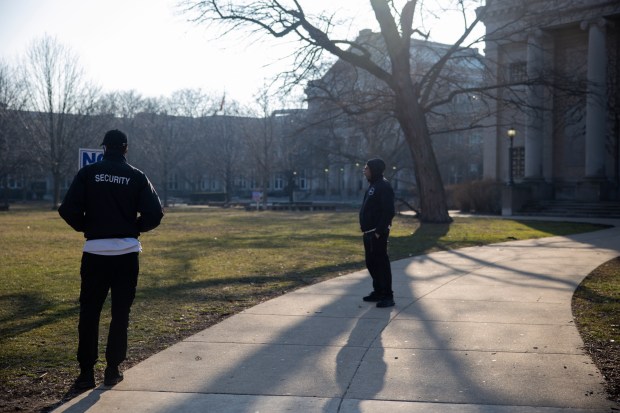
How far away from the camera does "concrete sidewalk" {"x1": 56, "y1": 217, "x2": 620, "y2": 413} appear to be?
17.6 ft

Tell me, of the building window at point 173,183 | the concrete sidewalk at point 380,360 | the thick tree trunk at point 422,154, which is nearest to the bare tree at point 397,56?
the thick tree trunk at point 422,154

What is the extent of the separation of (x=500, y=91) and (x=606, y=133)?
10.6 meters

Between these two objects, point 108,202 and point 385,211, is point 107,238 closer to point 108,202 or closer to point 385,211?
point 108,202

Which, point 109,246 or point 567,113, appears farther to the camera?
point 567,113

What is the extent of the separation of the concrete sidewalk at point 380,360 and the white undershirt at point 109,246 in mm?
1094

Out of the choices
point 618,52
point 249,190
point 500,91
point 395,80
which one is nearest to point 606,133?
point 618,52

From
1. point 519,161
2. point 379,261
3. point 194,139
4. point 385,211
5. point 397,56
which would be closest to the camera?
point 385,211

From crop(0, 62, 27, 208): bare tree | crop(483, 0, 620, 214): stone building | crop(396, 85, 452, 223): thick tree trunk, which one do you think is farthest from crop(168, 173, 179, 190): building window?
crop(396, 85, 452, 223): thick tree trunk

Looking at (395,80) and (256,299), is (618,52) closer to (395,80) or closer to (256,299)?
(395,80)

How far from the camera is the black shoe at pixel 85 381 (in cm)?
578

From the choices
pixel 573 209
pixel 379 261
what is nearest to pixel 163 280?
pixel 379 261

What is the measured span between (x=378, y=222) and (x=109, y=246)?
14.0ft

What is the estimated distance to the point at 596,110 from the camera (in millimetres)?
38688

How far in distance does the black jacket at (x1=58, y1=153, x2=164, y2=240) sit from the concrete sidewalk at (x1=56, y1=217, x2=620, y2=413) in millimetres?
1295
